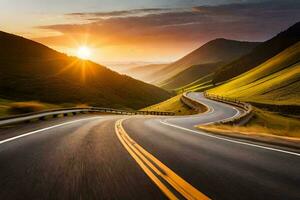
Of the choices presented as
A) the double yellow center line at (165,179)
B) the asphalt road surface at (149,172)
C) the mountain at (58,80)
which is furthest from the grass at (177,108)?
the double yellow center line at (165,179)

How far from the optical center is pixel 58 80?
134m

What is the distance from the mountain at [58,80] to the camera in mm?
113625

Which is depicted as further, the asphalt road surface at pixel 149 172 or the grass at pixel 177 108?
the grass at pixel 177 108

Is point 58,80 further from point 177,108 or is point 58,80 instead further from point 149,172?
point 149,172

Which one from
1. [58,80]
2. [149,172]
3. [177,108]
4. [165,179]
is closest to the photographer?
[165,179]

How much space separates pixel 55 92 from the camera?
117938mm

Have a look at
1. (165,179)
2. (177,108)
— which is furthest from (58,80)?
(165,179)

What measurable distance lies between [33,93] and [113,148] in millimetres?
Result: 103838

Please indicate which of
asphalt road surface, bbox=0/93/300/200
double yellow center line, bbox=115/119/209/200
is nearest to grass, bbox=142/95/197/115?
asphalt road surface, bbox=0/93/300/200

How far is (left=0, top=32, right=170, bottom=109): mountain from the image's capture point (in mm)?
113625

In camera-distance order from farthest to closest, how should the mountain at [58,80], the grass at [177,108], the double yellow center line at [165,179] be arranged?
the mountain at [58,80], the grass at [177,108], the double yellow center line at [165,179]

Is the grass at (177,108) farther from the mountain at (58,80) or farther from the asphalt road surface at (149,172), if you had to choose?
the asphalt road surface at (149,172)

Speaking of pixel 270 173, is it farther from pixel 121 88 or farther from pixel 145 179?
pixel 121 88

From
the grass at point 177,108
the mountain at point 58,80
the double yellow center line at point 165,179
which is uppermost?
the mountain at point 58,80
